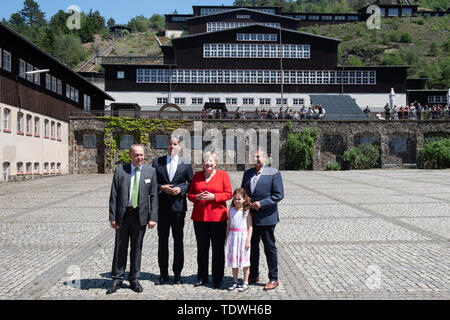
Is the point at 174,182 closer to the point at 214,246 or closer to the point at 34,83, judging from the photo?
the point at 214,246

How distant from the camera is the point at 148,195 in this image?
6.09m

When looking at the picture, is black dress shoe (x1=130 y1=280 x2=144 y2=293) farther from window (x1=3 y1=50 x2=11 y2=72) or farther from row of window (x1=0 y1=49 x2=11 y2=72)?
window (x1=3 y1=50 x2=11 y2=72)

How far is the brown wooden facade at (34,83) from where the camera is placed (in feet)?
80.9

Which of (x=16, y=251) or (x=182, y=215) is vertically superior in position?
(x=182, y=215)

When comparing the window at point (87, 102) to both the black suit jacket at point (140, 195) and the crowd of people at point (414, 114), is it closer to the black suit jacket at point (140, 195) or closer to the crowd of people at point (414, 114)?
the crowd of people at point (414, 114)

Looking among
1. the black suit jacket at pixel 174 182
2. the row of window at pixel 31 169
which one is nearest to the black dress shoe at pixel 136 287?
the black suit jacket at pixel 174 182

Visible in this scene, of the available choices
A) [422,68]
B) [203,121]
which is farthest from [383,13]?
[203,121]

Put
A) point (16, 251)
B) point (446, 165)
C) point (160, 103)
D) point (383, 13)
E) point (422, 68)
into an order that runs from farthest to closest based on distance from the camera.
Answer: point (383, 13)
point (422, 68)
point (160, 103)
point (446, 165)
point (16, 251)

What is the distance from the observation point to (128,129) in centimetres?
3716

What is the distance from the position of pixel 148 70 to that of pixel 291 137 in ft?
65.1

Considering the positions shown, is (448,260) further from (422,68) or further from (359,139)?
(422,68)

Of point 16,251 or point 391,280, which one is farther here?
point 16,251

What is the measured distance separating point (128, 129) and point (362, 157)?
2026 centimetres

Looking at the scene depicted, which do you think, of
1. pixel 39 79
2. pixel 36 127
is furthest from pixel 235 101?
pixel 36 127
